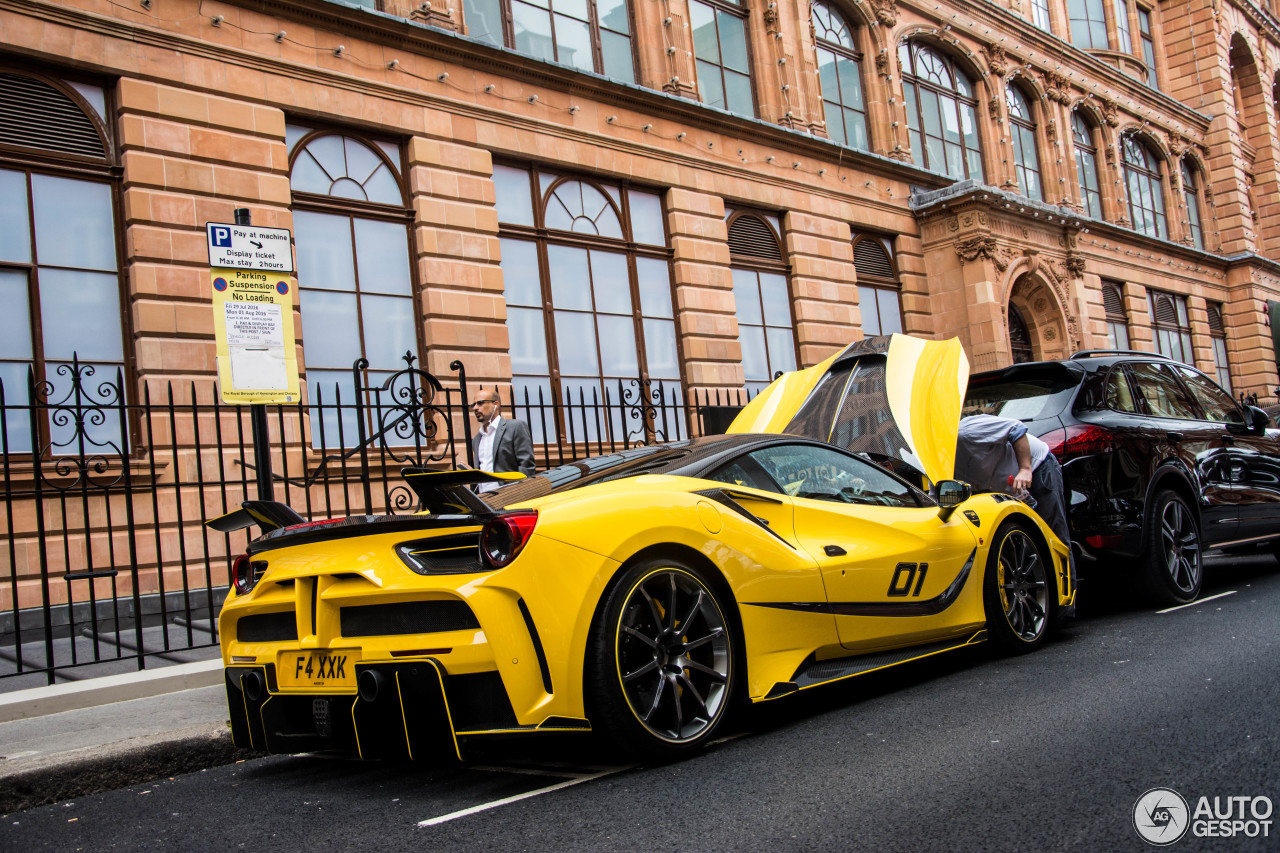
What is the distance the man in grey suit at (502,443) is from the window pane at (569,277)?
5.35 metres

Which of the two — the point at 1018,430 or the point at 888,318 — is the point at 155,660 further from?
the point at 888,318

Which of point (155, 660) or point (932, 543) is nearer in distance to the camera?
point (932, 543)

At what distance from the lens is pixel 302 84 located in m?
12.5

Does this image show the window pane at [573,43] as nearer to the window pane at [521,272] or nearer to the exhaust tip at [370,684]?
the window pane at [521,272]

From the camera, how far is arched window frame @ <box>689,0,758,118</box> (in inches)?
699

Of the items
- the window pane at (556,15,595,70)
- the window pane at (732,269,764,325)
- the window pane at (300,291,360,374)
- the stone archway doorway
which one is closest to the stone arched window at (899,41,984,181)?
the stone archway doorway

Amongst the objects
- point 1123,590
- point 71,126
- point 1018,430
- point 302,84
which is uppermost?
point 302,84

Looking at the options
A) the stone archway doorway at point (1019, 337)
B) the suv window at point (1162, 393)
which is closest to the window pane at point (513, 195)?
the suv window at point (1162, 393)

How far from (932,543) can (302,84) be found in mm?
10218

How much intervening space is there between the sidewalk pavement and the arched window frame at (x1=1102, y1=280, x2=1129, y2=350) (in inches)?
986

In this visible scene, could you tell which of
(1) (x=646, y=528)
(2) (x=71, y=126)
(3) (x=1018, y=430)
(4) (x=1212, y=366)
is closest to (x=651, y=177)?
(2) (x=71, y=126)

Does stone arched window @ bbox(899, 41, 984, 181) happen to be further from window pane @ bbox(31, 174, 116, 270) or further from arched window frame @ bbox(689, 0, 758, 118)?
window pane @ bbox(31, 174, 116, 270)

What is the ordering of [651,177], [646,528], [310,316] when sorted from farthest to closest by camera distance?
1. [651,177]
2. [310,316]
3. [646,528]

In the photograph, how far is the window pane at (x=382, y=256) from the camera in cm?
1284
